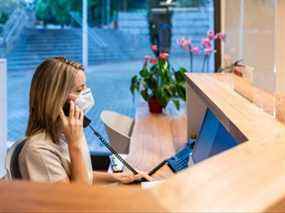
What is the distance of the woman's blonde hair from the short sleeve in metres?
0.11

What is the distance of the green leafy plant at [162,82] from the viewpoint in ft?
13.6

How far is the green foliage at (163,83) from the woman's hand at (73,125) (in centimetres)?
216

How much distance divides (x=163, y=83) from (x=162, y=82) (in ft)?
0.04

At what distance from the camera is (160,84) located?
4.20 metres

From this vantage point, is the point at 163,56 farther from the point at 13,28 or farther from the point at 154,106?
the point at 13,28

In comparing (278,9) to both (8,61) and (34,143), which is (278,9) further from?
(34,143)

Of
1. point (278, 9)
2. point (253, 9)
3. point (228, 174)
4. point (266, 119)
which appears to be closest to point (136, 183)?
point (266, 119)

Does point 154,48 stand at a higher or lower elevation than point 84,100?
higher

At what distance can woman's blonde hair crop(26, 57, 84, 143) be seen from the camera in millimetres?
1936

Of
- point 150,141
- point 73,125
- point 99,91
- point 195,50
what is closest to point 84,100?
point 73,125

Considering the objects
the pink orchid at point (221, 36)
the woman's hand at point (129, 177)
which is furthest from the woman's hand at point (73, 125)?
the pink orchid at point (221, 36)

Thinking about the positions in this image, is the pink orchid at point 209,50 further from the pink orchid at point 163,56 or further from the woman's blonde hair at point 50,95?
the woman's blonde hair at point 50,95

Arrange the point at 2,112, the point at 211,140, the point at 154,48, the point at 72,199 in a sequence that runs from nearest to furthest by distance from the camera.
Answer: the point at 72,199
the point at 211,140
the point at 2,112
the point at 154,48

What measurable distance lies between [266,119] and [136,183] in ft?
2.95
